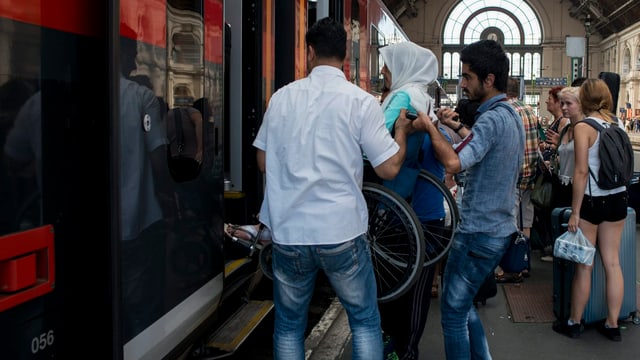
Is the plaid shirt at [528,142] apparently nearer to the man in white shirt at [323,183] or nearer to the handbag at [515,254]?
the handbag at [515,254]

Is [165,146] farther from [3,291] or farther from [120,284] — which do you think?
[3,291]

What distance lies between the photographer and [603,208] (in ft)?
15.5

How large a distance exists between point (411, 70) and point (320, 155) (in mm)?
880

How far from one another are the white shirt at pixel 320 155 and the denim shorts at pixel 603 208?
2.33m

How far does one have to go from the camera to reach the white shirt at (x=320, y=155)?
2867 millimetres

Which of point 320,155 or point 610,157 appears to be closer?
point 320,155

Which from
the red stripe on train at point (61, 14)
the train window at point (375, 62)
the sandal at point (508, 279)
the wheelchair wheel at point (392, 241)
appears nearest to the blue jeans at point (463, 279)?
the wheelchair wheel at point (392, 241)

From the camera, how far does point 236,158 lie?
501 centimetres

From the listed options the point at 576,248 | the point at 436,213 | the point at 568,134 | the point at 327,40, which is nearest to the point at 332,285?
the point at 436,213

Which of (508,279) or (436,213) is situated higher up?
(436,213)

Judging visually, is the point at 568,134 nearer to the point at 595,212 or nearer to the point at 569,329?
the point at 595,212

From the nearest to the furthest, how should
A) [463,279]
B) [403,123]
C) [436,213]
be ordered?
[403,123] → [463,279] → [436,213]

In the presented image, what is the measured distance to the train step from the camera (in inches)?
157

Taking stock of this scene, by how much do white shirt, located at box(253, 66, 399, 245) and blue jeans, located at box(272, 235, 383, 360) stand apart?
65mm
